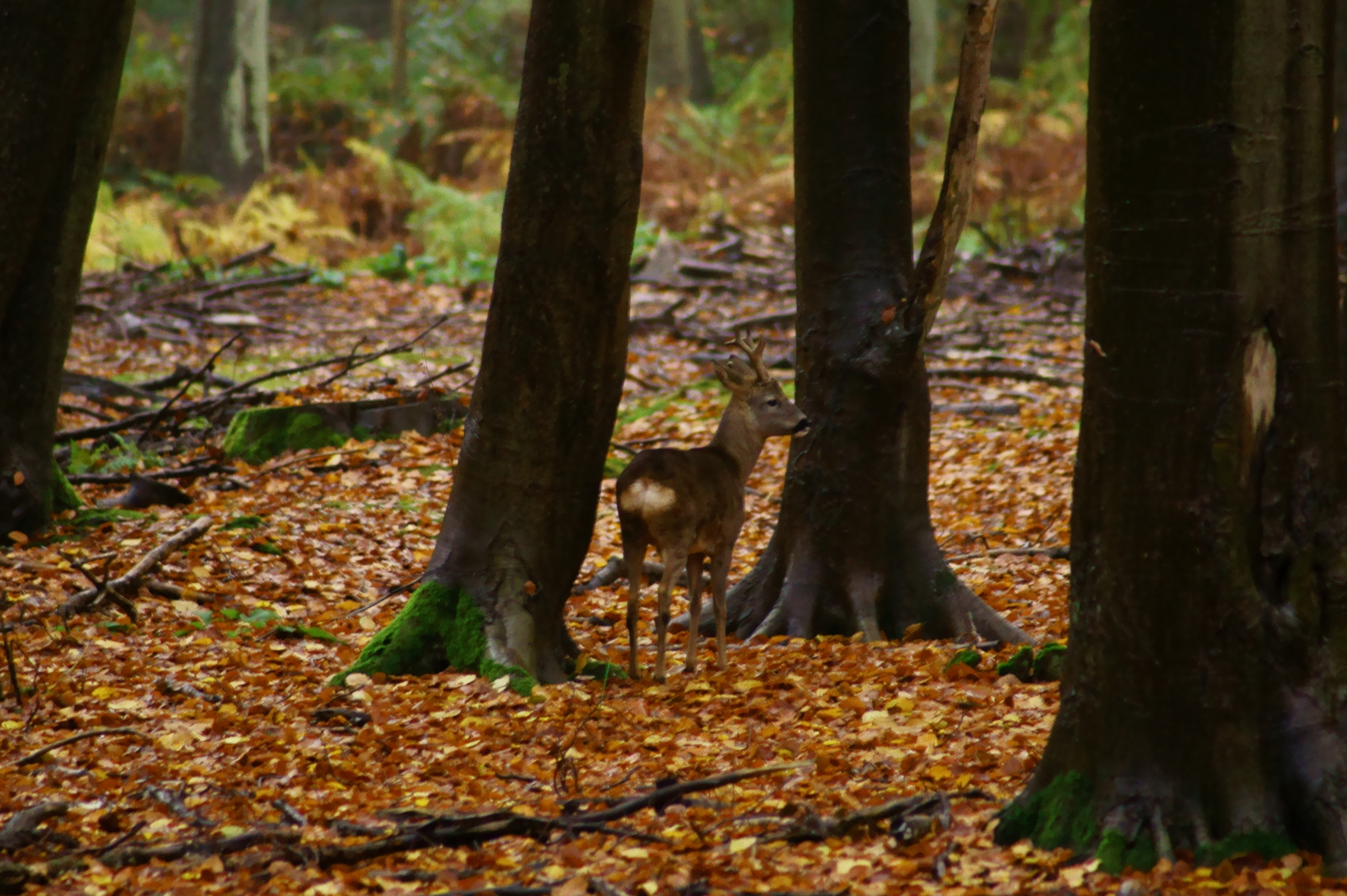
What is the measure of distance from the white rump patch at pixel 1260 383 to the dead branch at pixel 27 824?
4.18 meters

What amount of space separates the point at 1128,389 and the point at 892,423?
3.42 metres

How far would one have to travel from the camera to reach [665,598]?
6824 millimetres

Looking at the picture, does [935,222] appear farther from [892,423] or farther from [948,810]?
[948,810]

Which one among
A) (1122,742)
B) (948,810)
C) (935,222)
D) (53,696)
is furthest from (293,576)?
(1122,742)

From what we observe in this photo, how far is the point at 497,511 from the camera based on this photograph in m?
6.65

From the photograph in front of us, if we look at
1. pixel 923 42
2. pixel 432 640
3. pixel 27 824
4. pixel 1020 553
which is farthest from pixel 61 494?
pixel 923 42

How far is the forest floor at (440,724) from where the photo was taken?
13.9 feet

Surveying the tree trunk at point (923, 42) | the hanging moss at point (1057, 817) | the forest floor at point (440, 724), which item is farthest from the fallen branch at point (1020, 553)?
the tree trunk at point (923, 42)

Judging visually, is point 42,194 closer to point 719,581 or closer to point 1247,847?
point 719,581

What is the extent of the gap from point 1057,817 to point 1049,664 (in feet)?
6.82

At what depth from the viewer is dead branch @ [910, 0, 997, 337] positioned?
6.76m

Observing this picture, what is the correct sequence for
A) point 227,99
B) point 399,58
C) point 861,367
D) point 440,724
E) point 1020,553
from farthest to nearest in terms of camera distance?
point 399,58 → point 227,99 → point 1020,553 → point 861,367 → point 440,724

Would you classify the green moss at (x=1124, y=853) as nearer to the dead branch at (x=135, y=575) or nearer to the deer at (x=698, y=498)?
the deer at (x=698, y=498)

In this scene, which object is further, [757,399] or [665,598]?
[757,399]
